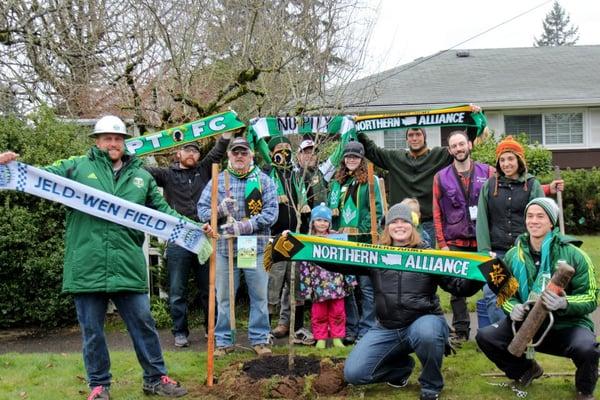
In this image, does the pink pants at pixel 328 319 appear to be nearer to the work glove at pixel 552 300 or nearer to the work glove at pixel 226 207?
the work glove at pixel 226 207

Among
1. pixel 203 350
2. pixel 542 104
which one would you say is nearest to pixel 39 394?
pixel 203 350

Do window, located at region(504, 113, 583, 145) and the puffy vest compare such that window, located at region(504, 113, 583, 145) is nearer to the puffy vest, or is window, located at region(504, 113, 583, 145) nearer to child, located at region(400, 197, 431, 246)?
child, located at region(400, 197, 431, 246)

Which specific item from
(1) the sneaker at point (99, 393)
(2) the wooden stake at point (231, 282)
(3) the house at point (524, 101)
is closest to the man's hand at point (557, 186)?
(2) the wooden stake at point (231, 282)

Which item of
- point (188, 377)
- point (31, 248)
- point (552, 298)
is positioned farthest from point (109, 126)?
point (552, 298)

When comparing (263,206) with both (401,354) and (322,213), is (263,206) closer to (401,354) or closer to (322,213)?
(322,213)

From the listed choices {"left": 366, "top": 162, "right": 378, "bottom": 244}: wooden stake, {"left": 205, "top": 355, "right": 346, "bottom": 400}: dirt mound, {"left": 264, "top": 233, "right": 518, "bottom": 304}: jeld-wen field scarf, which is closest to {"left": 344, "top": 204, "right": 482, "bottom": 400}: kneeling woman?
{"left": 264, "top": 233, "right": 518, "bottom": 304}: jeld-wen field scarf

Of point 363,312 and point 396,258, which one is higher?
point 396,258

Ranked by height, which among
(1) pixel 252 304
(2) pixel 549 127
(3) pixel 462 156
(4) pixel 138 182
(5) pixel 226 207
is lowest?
(1) pixel 252 304

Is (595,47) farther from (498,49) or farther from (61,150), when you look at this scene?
(61,150)

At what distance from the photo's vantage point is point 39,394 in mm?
5922

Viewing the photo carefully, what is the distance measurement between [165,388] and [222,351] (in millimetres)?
1431

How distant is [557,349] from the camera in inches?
216

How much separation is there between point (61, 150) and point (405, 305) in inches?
212

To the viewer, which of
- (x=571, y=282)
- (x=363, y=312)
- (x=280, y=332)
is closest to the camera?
(x=571, y=282)
